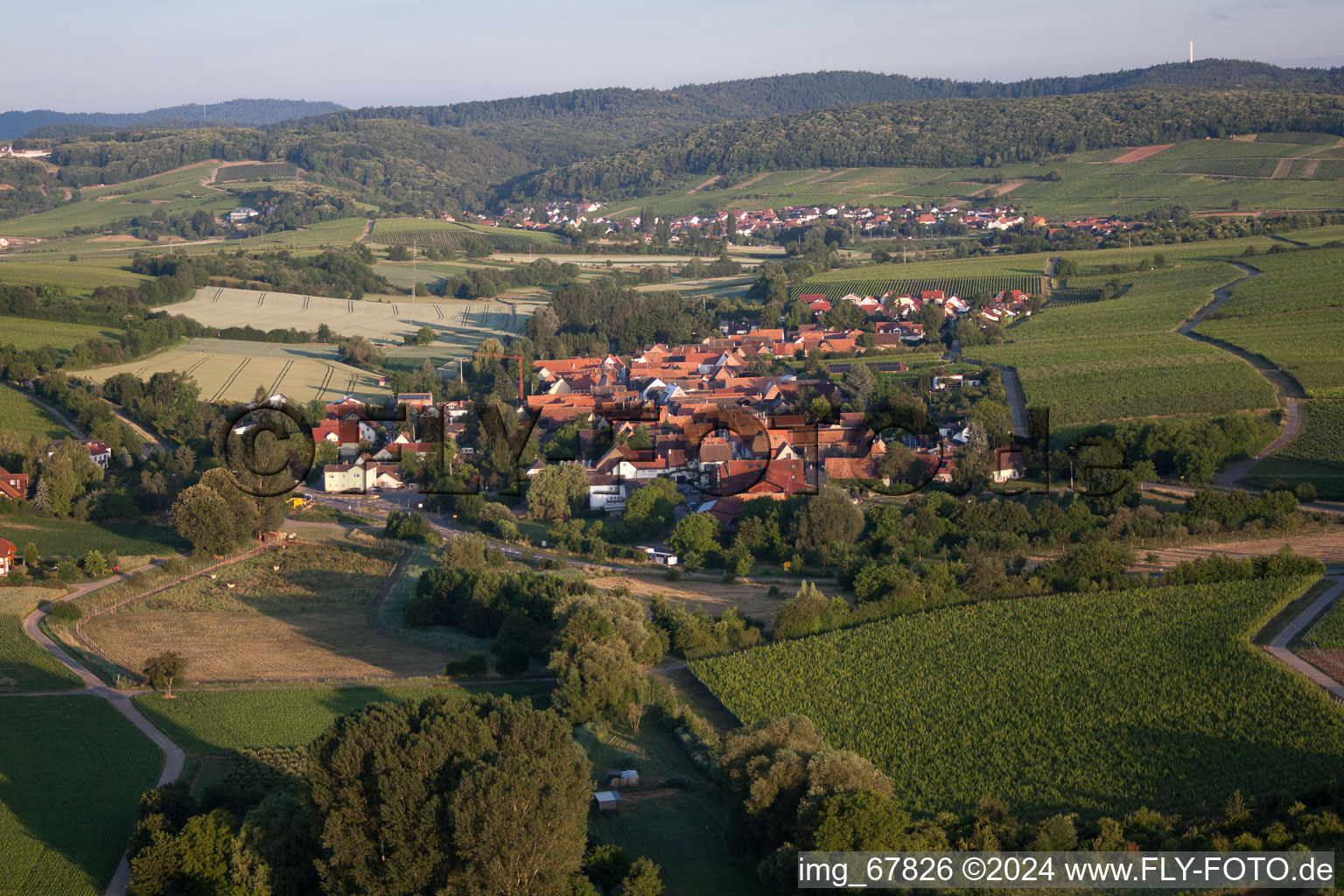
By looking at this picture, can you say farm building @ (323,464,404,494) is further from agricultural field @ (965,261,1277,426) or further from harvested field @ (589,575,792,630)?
agricultural field @ (965,261,1277,426)

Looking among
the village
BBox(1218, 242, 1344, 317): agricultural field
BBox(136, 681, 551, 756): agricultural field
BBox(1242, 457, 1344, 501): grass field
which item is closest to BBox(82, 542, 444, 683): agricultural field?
BBox(136, 681, 551, 756): agricultural field

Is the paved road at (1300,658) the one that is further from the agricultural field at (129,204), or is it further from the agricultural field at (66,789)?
the agricultural field at (129,204)

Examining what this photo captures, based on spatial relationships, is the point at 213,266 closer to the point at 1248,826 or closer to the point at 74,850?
the point at 74,850

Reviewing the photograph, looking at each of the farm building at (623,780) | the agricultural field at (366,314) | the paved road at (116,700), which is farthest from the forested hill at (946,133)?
the paved road at (116,700)

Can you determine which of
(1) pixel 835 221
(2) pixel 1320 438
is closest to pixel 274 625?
(2) pixel 1320 438

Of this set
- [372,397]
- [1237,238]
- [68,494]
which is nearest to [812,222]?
[1237,238]
